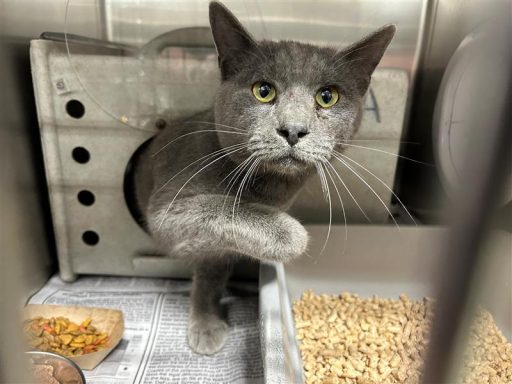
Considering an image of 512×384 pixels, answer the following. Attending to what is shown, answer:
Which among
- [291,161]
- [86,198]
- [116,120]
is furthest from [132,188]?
[291,161]

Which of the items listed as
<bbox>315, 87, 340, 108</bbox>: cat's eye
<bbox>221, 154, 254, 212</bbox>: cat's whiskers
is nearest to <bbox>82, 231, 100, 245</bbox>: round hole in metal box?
<bbox>221, 154, 254, 212</bbox>: cat's whiskers

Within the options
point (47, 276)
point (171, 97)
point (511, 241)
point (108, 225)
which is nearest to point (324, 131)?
point (511, 241)

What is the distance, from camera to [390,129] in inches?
44.2

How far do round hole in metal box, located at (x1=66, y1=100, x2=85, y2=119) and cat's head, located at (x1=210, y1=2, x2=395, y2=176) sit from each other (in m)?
0.46

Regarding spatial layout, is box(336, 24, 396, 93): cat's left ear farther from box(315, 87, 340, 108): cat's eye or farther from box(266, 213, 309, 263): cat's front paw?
box(266, 213, 309, 263): cat's front paw

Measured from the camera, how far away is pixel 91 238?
123 centimetres

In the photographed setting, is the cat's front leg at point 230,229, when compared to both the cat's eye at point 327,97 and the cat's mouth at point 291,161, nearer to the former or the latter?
the cat's mouth at point 291,161

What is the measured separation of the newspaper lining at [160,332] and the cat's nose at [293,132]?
1.81 feet

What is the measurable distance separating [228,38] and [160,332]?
0.73m

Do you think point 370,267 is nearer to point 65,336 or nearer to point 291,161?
point 291,161

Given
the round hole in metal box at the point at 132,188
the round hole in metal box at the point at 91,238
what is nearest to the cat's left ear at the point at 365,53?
the round hole in metal box at the point at 132,188

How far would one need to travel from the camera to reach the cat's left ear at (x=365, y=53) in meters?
0.78

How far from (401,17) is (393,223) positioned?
1.85 feet

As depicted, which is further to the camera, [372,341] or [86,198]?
[86,198]
